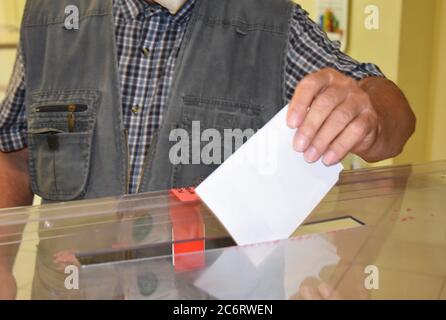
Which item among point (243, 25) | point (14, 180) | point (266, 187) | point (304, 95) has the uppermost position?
point (243, 25)

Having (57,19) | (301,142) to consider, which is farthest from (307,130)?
(57,19)

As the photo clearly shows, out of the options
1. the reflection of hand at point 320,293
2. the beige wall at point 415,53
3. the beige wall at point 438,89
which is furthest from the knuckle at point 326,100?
the beige wall at point 438,89

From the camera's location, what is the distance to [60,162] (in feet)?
3.80

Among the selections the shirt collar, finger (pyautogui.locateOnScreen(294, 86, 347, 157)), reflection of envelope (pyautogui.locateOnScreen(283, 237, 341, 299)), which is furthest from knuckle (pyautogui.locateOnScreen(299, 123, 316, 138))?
the shirt collar

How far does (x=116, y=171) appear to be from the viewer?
112cm

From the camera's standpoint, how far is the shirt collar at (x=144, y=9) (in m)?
1.14

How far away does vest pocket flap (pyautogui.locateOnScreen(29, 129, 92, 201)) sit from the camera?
114 cm

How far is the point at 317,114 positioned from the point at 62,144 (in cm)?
65

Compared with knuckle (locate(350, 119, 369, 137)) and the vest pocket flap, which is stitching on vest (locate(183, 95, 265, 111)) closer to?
the vest pocket flap

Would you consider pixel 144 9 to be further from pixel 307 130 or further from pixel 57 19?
pixel 307 130

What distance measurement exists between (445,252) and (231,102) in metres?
0.62

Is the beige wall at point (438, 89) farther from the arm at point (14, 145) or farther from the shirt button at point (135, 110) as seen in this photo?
the arm at point (14, 145)

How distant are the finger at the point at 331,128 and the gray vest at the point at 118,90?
0.43 meters
